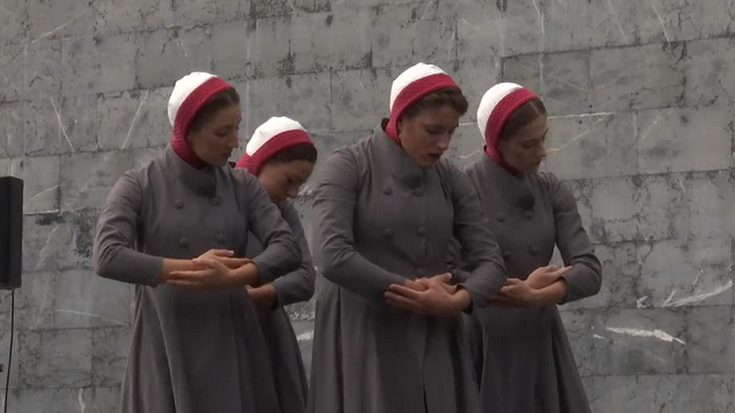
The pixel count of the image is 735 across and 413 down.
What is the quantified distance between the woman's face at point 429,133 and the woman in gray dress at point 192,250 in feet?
1.91

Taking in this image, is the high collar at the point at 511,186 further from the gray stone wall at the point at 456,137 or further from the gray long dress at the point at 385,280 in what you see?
the gray stone wall at the point at 456,137

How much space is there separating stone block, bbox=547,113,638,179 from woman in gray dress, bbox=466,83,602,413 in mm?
2680

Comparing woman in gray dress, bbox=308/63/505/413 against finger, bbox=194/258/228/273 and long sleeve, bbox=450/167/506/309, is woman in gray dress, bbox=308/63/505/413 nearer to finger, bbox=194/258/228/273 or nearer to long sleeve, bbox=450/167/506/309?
long sleeve, bbox=450/167/506/309

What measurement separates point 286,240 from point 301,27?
4051 mm

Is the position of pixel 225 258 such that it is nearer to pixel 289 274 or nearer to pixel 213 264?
pixel 213 264

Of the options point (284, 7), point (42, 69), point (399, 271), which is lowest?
point (399, 271)

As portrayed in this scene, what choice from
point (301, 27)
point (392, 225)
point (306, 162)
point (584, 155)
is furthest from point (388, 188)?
point (301, 27)

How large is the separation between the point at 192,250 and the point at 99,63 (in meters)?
4.66

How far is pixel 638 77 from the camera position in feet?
29.6

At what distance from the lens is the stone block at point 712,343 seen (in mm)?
8609

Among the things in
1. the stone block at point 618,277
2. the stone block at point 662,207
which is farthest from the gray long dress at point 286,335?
the stone block at point 662,207

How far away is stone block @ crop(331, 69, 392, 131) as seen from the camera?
951cm

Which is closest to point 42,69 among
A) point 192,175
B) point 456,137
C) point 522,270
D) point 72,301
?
point 72,301

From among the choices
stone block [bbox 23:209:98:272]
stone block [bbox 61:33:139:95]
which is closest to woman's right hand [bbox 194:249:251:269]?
stone block [bbox 23:209:98:272]
